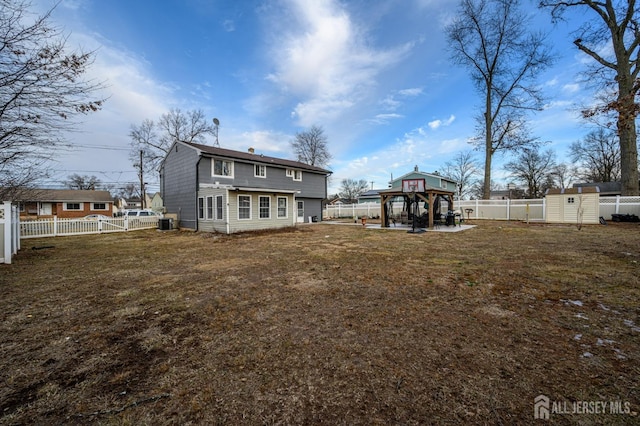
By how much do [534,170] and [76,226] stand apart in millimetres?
51397

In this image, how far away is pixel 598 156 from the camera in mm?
32594

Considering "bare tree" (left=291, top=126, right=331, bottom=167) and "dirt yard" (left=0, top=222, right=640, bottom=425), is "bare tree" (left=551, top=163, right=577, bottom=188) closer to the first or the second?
"bare tree" (left=291, top=126, right=331, bottom=167)

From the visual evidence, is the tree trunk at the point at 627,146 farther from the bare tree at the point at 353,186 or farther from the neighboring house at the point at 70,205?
the bare tree at the point at 353,186

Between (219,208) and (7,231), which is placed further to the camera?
(219,208)

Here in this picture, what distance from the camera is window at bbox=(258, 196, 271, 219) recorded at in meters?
14.1

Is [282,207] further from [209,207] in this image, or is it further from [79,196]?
[79,196]

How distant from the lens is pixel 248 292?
418cm

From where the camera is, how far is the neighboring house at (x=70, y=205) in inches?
1073

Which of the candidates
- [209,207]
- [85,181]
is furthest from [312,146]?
[85,181]

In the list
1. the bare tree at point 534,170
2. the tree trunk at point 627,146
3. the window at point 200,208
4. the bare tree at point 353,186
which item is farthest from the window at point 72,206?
the bare tree at point 534,170

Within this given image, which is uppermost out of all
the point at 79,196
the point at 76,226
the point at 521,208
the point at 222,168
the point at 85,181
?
the point at 85,181

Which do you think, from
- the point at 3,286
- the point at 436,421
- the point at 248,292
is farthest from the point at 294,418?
the point at 3,286

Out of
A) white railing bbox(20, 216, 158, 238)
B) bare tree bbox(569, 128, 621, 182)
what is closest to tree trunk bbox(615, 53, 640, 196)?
bare tree bbox(569, 128, 621, 182)

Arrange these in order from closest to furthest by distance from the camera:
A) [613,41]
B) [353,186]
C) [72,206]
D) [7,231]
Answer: [7,231], [613,41], [72,206], [353,186]
